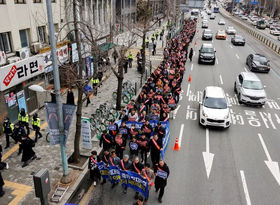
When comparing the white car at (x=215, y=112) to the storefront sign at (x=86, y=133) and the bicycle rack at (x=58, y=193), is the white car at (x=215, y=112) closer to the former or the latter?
the storefront sign at (x=86, y=133)

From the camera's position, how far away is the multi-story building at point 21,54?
13586mm

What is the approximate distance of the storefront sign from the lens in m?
12.0

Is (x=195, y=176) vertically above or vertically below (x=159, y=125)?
below

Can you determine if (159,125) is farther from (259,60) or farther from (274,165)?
(259,60)

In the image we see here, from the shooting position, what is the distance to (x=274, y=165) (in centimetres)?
1209

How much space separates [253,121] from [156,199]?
9810 millimetres

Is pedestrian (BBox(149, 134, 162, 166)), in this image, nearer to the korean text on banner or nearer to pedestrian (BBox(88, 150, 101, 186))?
pedestrian (BBox(88, 150, 101, 186))

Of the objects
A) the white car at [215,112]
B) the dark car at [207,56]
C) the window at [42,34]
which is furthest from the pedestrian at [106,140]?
the dark car at [207,56]

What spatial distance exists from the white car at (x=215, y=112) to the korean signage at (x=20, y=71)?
10.4m

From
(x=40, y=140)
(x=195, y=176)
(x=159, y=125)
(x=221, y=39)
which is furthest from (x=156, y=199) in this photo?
(x=221, y=39)

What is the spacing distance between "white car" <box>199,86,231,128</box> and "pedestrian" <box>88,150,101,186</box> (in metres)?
7.35

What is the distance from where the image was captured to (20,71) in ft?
46.3

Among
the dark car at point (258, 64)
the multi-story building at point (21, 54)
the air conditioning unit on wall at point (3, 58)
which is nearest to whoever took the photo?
the air conditioning unit on wall at point (3, 58)

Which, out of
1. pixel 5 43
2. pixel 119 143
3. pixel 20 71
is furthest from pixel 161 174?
pixel 5 43
